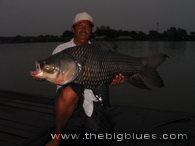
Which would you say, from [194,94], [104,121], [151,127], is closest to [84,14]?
[104,121]

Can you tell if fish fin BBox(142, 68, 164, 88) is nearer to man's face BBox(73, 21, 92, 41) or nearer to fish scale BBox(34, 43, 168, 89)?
fish scale BBox(34, 43, 168, 89)

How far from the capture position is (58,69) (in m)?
2.57

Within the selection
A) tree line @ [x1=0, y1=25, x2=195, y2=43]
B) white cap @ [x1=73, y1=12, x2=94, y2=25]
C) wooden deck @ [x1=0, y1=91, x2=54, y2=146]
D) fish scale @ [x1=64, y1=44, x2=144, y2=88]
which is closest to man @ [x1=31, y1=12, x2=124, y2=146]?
white cap @ [x1=73, y1=12, x2=94, y2=25]

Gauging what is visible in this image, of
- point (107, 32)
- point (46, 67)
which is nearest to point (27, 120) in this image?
point (46, 67)

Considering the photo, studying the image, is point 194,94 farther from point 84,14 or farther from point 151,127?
point 84,14

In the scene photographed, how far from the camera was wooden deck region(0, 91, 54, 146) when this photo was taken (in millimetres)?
3254

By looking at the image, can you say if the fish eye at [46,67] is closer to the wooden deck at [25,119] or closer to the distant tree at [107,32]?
the wooden deck at [25,119]

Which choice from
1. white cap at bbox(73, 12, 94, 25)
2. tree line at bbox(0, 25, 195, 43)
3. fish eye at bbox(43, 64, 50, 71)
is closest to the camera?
fish eye at bbox(43, 64, 50, 71)

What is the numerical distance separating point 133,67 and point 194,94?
9187 mm

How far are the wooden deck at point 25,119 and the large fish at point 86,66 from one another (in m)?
1.16

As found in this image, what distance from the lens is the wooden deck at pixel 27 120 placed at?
10.6ft

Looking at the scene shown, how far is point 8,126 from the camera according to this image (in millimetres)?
3756

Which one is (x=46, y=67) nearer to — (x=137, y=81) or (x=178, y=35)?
(x=137, y=81)

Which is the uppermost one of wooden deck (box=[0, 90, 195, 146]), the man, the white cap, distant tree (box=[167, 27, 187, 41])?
distant tree (box=[167, 27, 187, 41])
